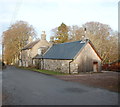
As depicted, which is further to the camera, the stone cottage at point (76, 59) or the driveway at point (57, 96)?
the stone cottage at point (76, 59)

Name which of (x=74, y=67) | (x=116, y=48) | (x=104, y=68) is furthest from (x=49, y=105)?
(x=116, y=48)

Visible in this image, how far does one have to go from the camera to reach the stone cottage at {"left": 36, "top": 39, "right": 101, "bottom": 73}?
27.5 meters

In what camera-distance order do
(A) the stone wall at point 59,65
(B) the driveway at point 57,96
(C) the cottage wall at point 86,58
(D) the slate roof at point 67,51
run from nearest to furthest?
(B) the driveway at point 57,96, (A) the stone wall at point 59,65, (C) the cottage wall at point 86,58, (D) the slate roof at point 67,51

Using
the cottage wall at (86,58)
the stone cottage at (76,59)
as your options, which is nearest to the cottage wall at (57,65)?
the stone cottage at (76,59)

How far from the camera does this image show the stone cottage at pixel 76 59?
27500mm

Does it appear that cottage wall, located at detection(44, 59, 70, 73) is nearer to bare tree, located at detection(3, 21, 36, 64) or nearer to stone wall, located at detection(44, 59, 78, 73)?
stone wall, located at detection(44, 59, 78, 73)

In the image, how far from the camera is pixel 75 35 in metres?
57.8

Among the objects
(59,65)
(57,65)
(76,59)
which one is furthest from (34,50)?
(76,59)

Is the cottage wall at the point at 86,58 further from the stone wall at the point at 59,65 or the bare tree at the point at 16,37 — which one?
the bare tree at the point at 16,37

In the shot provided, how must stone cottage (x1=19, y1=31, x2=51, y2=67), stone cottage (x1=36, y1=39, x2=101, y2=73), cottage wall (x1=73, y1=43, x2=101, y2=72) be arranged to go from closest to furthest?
stone cottage (x1=36, y1=39, x2=101, y2=73)
cottage wall (x1=73, y1=43, x2=101, y2=72)
stone cottage (x1=19, y1=31, x2=51, y2=67)

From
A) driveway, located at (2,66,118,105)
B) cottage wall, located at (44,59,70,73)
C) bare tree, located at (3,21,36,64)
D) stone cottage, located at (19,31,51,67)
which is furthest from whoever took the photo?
bare tree, located at (3,21,36,64)

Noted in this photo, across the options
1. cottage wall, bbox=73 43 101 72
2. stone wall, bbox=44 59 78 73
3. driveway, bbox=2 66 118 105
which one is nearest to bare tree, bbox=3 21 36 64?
stone wall, bbox=44 59 78 73

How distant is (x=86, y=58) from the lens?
94.3 ft

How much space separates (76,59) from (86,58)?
237 cm
